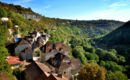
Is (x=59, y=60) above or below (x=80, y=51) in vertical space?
above

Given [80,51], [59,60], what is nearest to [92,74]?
[59,60]

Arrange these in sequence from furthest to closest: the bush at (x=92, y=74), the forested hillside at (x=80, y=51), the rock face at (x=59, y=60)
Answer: the forested hillside at (x=80, y=51) → the rock face at (x=59, y=60) → the bush at (x=92, y=74)

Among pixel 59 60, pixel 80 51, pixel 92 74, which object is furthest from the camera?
pixel 80 51

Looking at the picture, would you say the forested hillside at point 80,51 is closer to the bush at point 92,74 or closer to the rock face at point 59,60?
the bush at point 92,74

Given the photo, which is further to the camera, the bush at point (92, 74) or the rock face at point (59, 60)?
the rock face at point (59, 60)

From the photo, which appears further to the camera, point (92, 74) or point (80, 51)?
point (80, 51)

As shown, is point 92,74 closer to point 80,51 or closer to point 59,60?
point 59,60

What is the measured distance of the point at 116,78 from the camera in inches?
1254

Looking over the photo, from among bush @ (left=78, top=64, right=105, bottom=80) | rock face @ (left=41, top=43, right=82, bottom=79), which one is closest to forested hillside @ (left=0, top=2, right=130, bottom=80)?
bush @ (left=78, top=64, right=105, bottom=80)

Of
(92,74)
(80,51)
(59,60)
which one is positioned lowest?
(80,51)

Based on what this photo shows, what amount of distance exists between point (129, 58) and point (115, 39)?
136 feet

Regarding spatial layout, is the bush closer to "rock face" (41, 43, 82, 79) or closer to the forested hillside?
the forested hillside

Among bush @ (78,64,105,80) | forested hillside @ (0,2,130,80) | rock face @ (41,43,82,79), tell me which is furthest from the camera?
forested hillside @ (0,2,130,80)

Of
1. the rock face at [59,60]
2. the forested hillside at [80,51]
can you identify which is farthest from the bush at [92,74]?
the rock face at [59,60]
